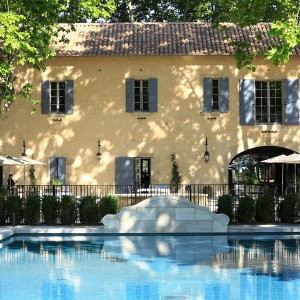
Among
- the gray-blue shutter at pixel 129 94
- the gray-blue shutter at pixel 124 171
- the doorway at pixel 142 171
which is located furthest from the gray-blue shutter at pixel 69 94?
the doorway at pixel 142 171

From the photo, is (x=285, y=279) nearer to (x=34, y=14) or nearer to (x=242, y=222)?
(x=242, y=222)

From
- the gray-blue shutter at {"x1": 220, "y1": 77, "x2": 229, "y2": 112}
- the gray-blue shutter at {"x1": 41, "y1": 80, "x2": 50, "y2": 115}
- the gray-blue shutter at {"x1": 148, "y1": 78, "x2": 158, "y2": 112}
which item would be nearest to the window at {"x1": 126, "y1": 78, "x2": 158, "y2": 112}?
the gray-blue shutter at {"x1": 148, "y1": 78, "x2": 158, "y2": 112}

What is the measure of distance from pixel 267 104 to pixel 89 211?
35.9 feet

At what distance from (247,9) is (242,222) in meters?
6.81

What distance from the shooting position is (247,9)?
2205 cm

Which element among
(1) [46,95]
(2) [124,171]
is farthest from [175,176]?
(1) [46,95]

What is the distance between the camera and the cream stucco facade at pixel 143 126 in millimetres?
27812

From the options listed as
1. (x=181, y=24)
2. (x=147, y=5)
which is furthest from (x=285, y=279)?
(x=147, y=5)

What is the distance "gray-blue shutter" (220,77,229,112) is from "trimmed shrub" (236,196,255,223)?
8.17 meters

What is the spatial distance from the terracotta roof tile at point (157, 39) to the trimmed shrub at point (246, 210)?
8.72 metres

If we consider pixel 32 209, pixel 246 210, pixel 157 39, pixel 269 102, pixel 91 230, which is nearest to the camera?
pixel 91 230

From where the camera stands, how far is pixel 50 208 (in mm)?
19844

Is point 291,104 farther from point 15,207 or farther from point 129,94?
point 15,207

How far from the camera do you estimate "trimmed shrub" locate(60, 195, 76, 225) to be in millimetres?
19891
